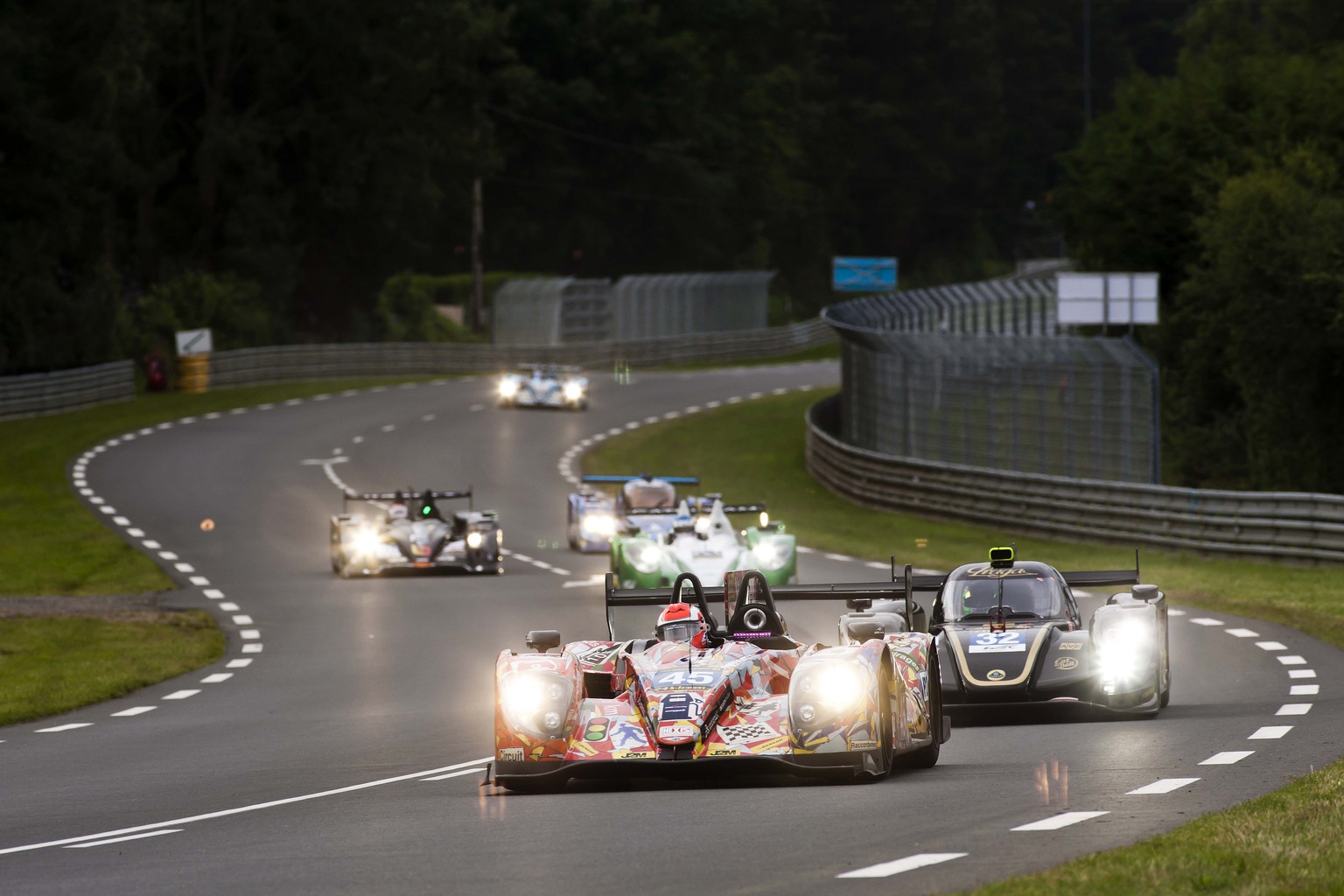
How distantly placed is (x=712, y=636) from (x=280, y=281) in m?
70.1

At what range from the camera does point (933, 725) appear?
13.1m

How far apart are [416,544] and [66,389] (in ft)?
97.6

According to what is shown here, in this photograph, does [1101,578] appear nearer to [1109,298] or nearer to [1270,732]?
[1270,732]

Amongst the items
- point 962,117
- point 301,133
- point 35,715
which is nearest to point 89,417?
point 301,133

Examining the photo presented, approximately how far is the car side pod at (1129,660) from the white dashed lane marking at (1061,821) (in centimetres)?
499

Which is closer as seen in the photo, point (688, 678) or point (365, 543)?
point (688, 678)

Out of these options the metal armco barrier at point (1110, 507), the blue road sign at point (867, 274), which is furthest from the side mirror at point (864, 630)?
the blue road sign at point (867, 274)

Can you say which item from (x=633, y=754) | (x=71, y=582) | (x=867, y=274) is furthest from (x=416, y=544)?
(x=867, y=274)

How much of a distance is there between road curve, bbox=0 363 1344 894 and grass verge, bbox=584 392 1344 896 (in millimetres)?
419

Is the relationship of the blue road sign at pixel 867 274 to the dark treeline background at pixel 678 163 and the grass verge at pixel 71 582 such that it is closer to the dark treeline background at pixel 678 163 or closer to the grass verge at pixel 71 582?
the dark treeline background at pixel 678 163

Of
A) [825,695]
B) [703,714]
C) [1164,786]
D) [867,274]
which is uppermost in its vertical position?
[867,274]

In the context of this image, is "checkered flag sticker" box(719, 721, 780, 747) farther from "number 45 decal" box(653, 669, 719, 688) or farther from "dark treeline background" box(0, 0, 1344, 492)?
"dark treeline background" box(0, 0, 1344, 492)

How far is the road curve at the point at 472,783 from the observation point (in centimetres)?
945

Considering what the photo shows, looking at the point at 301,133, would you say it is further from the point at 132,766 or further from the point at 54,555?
the point at 132,766
